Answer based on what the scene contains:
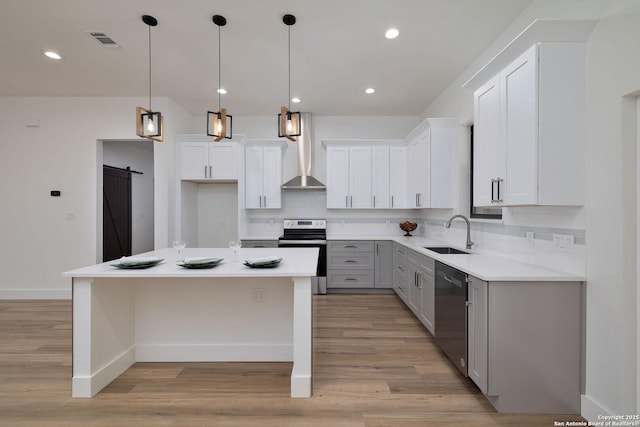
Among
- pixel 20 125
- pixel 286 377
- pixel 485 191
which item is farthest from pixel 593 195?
pixel 20 125

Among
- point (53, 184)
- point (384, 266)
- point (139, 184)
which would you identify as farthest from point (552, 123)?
point (139, 184)

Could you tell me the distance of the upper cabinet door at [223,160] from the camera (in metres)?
4.67

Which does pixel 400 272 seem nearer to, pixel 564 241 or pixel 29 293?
pixel 564 241

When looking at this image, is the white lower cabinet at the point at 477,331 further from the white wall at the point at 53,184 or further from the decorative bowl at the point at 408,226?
the white wall at the point at 53,184

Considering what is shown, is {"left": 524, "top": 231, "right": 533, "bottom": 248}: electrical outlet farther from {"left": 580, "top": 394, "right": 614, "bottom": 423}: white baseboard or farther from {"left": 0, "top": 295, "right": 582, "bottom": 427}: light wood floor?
{"left": 0, "top": 295, "right": 582, "bottom": 427}: light wood floor

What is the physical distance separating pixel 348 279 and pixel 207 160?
2.87 metres

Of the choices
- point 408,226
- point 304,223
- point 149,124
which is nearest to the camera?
point 149,124

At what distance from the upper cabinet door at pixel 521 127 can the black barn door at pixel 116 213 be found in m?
6.35

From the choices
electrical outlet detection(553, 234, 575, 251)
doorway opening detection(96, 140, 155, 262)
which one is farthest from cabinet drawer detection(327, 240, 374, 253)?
doorway opening detection(96, 140, 155, 262)

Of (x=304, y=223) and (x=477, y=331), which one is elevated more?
(x=304, y=223)

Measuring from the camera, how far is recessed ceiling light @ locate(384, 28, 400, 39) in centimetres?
271

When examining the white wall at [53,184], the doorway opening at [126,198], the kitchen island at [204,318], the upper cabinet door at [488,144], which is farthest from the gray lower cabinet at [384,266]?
the doorway opening at [126,198]

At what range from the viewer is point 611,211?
5.69 feet

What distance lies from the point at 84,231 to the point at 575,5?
595 centimetres
